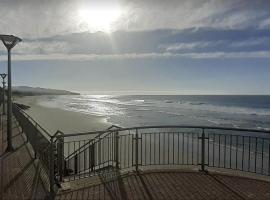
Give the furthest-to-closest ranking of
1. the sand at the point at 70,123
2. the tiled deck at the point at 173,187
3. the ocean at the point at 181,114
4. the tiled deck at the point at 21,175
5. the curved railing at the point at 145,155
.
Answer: the ocean at the point at 181,114, the sand at the point at 70,123, the curved railing at the point at 145,155, the tiled deck at the point at 21,175, the tiled deck at the point at 173,187

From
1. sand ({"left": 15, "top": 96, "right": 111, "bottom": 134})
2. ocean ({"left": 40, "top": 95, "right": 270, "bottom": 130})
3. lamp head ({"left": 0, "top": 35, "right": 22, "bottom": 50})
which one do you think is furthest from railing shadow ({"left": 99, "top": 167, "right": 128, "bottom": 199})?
ocean ({"left": 40, "top": 95, "right": 270, "bottom": 130})

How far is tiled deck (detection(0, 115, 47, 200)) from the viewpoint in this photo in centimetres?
678

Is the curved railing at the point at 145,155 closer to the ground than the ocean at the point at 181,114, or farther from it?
farther from it

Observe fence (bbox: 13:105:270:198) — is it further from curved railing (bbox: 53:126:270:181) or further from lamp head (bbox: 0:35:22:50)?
lamp head (bbox: 0:35:22:50)

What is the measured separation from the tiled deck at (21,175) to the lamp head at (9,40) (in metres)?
3.53

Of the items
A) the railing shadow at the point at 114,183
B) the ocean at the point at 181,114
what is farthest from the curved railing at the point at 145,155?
the ocean at the point at 181,114

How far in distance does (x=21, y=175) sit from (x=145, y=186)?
322 centimetres

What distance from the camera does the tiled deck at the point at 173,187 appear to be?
6546 mm

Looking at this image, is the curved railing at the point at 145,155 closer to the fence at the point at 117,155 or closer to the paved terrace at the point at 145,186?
the fence at the point at 117,155

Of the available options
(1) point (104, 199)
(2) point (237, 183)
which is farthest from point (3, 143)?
(2) point (237, 183)

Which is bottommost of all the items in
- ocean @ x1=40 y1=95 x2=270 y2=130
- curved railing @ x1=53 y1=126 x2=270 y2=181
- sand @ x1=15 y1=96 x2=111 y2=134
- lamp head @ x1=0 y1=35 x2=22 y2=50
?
ocean @ x1=40 y1=95 x2=270 y2=130

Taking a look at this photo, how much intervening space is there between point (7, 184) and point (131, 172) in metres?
2.83

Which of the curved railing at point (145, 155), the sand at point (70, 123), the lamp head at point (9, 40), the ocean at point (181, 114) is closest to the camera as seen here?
the curved railing at point (145, 155)

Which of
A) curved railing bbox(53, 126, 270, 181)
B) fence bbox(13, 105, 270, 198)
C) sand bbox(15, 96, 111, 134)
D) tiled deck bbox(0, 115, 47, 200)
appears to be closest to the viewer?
tiled deck bbox(0, 115, 47, 200)
